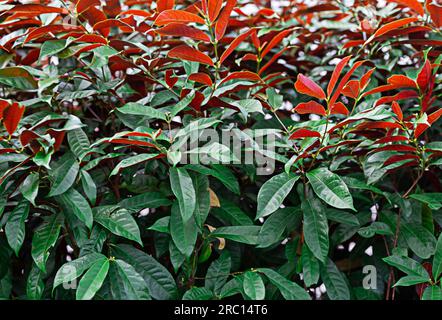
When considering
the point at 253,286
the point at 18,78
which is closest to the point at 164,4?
the point at 18,78

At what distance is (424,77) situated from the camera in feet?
3.90

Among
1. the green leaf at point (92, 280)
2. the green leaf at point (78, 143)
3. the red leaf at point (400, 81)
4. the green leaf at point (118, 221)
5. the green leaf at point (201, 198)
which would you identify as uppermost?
the red leaf at point (400, 81)

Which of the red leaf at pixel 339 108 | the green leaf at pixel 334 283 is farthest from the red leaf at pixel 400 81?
the green leaf at pixel 334 283

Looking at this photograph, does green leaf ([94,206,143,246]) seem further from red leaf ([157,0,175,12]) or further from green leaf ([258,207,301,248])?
red leaf ([157,0,175,12])

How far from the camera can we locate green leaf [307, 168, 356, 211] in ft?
3.48

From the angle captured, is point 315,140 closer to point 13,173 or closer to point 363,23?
point 363,23

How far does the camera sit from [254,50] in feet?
5.11

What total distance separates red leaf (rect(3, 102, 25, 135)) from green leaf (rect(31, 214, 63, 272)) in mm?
220

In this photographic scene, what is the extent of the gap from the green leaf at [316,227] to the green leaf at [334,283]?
0.09 m

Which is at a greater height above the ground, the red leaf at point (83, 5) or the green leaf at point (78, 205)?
the red leaf at point (83, 5)

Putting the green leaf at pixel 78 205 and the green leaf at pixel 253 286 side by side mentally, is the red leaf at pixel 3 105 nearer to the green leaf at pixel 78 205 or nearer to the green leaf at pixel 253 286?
the green leaf at pixel 78 205

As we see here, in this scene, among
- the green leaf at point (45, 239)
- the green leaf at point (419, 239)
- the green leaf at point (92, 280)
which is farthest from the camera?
the green leaf at point (419, 239)

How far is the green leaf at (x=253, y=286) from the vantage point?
3.54 ft
